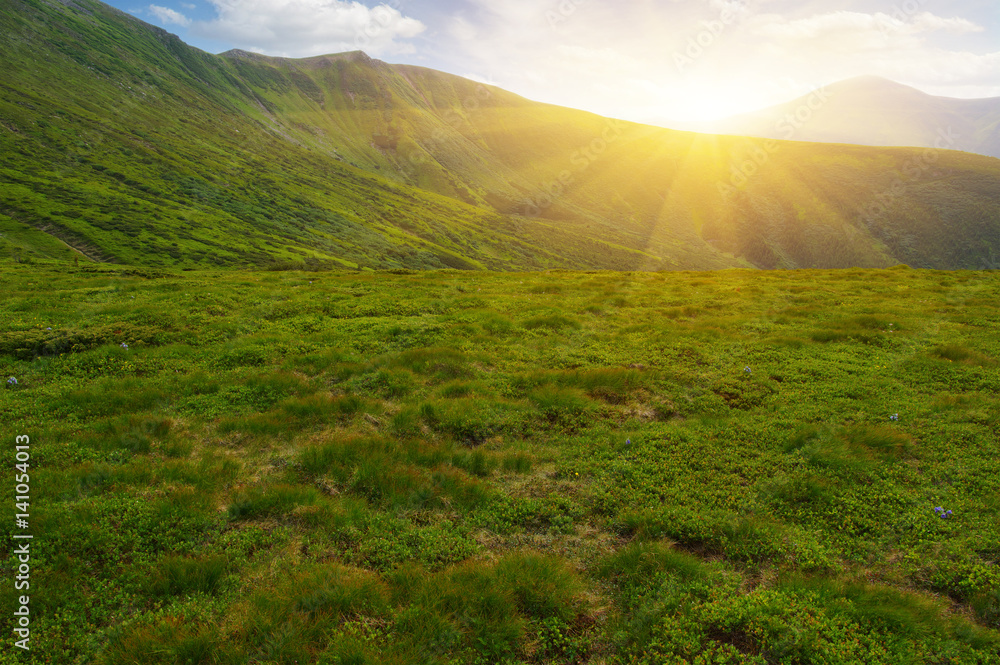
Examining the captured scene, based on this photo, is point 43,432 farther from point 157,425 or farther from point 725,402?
point 725,402

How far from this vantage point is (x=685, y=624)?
5922 millimetres

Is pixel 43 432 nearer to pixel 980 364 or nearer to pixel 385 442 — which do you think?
pixel 385 442

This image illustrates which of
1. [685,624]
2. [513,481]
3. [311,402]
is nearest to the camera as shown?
[685,624]

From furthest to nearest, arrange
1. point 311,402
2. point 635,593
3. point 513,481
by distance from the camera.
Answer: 1. point 311,402
2. point 513,481
3. point 635,593

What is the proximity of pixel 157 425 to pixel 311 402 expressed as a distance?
11.7 feet

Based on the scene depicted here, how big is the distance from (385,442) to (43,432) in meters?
7.98

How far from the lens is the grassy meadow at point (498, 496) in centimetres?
580

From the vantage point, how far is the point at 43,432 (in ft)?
32.6

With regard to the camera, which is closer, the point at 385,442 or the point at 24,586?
the point at 24,586

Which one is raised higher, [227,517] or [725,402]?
[725,402]

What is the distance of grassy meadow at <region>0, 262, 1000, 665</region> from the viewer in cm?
580

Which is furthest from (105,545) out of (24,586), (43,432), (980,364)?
(980,364)

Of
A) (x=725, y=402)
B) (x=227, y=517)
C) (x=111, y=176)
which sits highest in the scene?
(x=111, y=176)

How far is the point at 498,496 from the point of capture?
29.0 ft
